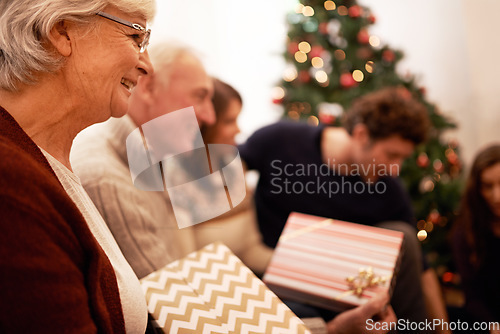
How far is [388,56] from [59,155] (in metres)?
2.14

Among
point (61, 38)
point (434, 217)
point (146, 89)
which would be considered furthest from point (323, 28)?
point (61, 38)

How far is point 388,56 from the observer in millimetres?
2430

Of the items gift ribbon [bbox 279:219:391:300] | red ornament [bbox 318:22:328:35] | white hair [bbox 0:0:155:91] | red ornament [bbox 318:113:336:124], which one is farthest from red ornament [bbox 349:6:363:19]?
white hair [bbox 0:0:155:91]

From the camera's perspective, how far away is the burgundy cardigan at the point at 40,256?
49 cm

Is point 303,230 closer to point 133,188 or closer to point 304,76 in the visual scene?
point 133,188

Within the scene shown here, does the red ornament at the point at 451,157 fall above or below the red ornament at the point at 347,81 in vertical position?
below

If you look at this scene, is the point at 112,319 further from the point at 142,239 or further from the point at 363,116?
the point at 363,116

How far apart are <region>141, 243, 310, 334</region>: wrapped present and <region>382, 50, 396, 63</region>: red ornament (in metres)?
1.90

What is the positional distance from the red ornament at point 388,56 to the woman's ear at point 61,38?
83.4 inches

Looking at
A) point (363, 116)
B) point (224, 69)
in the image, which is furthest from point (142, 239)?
point (224, 69)

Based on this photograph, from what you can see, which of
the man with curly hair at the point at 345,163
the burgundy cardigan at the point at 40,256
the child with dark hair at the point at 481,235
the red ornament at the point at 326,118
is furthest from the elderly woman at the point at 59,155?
the red ornament at the point at 326,118

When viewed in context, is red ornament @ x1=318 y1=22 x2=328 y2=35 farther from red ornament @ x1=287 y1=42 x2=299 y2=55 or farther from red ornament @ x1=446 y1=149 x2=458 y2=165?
red ornament @ x1=446 y1=149 x2=458 y2=165

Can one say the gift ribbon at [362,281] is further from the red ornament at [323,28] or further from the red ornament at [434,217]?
the red ornament at [323,28]

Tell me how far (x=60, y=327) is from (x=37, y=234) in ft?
0.38
